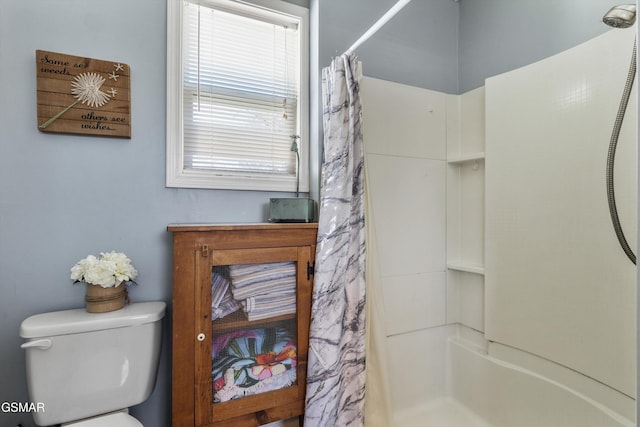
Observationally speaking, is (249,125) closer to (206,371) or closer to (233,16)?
(233,16)

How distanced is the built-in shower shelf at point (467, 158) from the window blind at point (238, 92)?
36.6 inches

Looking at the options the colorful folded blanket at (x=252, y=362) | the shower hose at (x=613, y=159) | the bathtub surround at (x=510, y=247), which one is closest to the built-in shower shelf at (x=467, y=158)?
the bathtub surround at (x=510, y=247)

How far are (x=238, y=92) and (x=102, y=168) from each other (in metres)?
Answer: 0.68

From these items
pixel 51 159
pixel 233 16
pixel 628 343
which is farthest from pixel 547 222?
pixel 51 159

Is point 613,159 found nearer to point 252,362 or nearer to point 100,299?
point 252,362

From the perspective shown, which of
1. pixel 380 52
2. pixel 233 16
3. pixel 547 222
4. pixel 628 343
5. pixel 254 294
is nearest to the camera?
pixel 628 343

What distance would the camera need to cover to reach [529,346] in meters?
1.40

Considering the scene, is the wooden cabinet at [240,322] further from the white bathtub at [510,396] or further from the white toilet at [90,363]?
the white bathtub at [510,396]

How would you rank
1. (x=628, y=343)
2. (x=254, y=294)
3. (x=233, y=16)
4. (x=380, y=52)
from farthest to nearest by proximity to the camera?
(x=380, y=52) < (x=233, y=16) < (x=254, y=294) < (x=628, y=343)

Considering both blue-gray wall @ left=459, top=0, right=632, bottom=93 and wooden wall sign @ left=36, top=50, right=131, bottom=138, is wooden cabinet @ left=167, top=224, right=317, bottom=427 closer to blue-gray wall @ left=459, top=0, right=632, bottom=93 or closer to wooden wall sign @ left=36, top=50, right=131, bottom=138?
wooden wall sign @ left=36, top=50, right=131, bottom=138

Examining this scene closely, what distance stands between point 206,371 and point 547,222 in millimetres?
1542

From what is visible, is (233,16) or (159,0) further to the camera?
(233,16)

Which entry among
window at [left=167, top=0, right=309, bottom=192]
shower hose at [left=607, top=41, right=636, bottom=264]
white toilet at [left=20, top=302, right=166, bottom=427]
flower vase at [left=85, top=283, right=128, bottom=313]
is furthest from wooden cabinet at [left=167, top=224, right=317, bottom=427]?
shower hose at [left=607, top=41, right=636, bottom=264]

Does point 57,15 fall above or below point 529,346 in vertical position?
above
